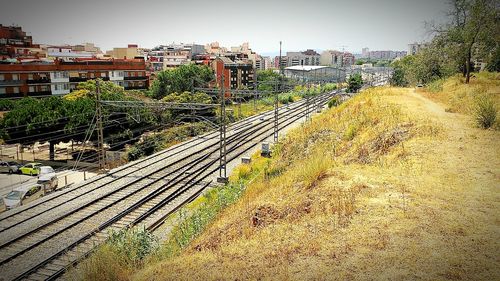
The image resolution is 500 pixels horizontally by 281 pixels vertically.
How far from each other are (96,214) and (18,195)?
7.43 m

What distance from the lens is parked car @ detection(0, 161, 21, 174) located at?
30.5 m

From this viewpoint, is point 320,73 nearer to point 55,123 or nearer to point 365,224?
point 55,123

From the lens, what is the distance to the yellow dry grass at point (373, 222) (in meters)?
6.20

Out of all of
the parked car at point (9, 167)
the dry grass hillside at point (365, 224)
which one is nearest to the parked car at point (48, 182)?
the parked car at point (9, 167)

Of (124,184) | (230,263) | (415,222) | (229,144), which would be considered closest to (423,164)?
(415,222)

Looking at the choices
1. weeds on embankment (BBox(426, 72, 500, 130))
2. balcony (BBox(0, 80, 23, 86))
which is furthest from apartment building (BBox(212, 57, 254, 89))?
weeds on embankment (BBox(426, 72, 500, 130))

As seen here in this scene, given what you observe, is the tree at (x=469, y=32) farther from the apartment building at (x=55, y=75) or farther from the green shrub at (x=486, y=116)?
the apartment building at (x=55, y=75)

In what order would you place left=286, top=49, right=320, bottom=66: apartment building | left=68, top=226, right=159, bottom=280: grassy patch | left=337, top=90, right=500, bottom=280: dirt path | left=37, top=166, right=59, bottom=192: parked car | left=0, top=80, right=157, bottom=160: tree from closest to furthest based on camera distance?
left=337, top=90, right=500, bottom=280: dirt path → left=68, top=226, right=159, bottom=280: grassy patch → left=37, top=166, right=59, bottom=192: parked car → left=0, top=80, right=157, bottom=160: tree → left=286, top=49, right=320, bottom=66: apartment building

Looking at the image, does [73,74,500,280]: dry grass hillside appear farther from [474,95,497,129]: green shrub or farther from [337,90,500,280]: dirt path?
[474,95,497,129]: green shrub

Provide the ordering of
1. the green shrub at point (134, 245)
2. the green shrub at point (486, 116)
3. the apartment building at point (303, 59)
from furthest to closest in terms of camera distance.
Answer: the apartment building at point (303, 59), the green shrub at point (486, 116), the green shrub at point (134, 245)

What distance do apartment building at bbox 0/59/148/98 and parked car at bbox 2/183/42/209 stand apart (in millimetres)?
31201

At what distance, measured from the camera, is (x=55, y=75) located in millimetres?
51250

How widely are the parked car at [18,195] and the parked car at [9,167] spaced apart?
414 inches

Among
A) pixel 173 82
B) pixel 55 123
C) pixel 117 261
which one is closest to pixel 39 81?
pixel 173 82
